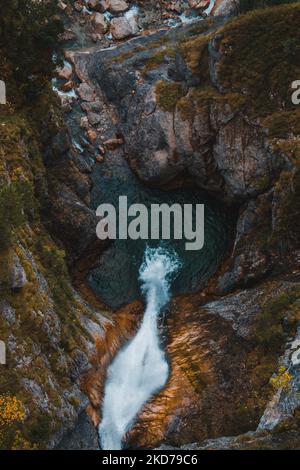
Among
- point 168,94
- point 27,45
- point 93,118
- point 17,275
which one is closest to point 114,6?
point 93,118

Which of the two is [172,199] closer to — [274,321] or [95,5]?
[274,321]


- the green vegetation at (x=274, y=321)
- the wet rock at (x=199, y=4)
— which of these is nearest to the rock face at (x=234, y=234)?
the green vegetation at (x=274, y=321)

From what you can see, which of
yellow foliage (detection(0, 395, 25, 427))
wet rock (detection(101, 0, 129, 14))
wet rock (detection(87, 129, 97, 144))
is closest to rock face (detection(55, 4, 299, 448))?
wet rock (detection(87, 129, 97, 144))

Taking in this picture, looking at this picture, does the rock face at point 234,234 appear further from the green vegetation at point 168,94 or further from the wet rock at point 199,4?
the wet rock at point 199,4

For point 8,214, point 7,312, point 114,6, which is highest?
point 114,6

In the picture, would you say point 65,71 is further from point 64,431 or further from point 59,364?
point 64,431
